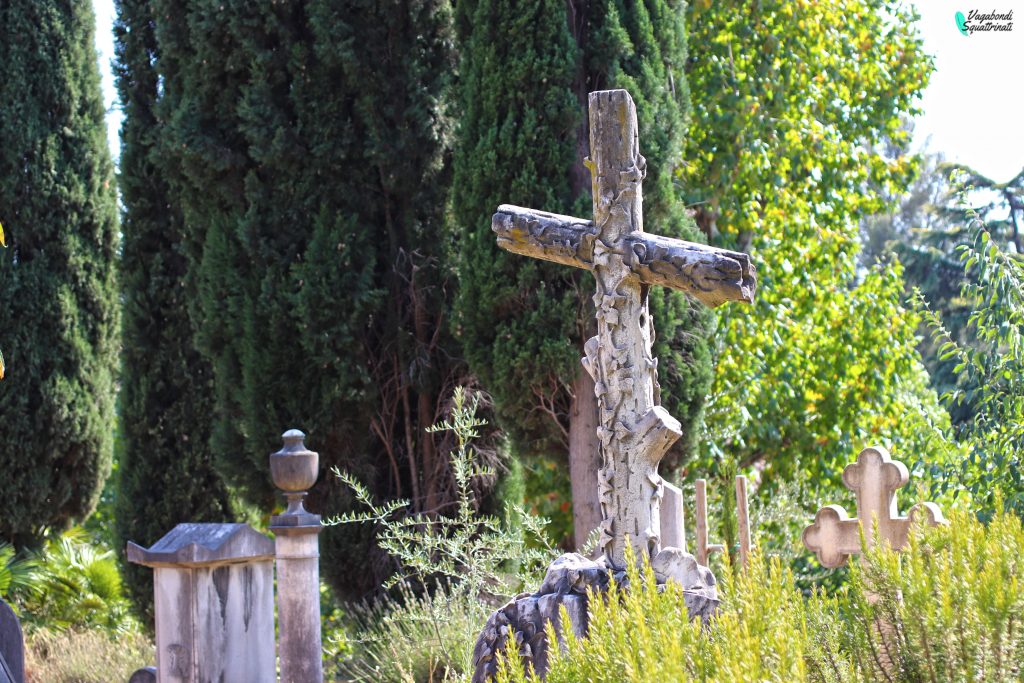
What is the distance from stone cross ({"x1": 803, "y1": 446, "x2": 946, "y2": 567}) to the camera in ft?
16.5

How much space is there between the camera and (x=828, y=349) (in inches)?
364

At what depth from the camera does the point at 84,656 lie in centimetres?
816

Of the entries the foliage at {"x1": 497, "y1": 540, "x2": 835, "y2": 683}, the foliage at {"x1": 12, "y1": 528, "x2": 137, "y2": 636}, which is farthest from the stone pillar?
the foliage at {"x1": 12, "y1": 528, "x2": 137, "y2": 636}

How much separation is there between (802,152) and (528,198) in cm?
356

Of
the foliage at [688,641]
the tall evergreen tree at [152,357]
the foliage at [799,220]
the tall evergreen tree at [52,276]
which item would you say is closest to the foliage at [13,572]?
the tall evergreen tree at [52,276]

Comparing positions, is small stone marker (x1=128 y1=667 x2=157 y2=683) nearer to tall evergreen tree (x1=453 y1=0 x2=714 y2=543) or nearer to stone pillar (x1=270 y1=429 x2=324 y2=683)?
stone pillar (x1=270 y1=429 x2=324 y2=683)

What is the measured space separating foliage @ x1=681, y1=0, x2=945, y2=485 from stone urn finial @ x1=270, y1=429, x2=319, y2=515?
3.64 metres

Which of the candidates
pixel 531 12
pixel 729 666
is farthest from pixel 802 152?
pixel 729 666

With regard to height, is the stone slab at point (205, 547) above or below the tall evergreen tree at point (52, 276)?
below

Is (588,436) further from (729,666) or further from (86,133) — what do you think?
(86,133)

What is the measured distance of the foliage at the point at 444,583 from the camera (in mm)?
4992

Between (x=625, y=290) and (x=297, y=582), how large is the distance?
275cm

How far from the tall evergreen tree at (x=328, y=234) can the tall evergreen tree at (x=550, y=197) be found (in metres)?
0.75

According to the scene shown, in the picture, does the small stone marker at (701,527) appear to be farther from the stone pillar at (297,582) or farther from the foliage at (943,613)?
the foliage at (943,613)
